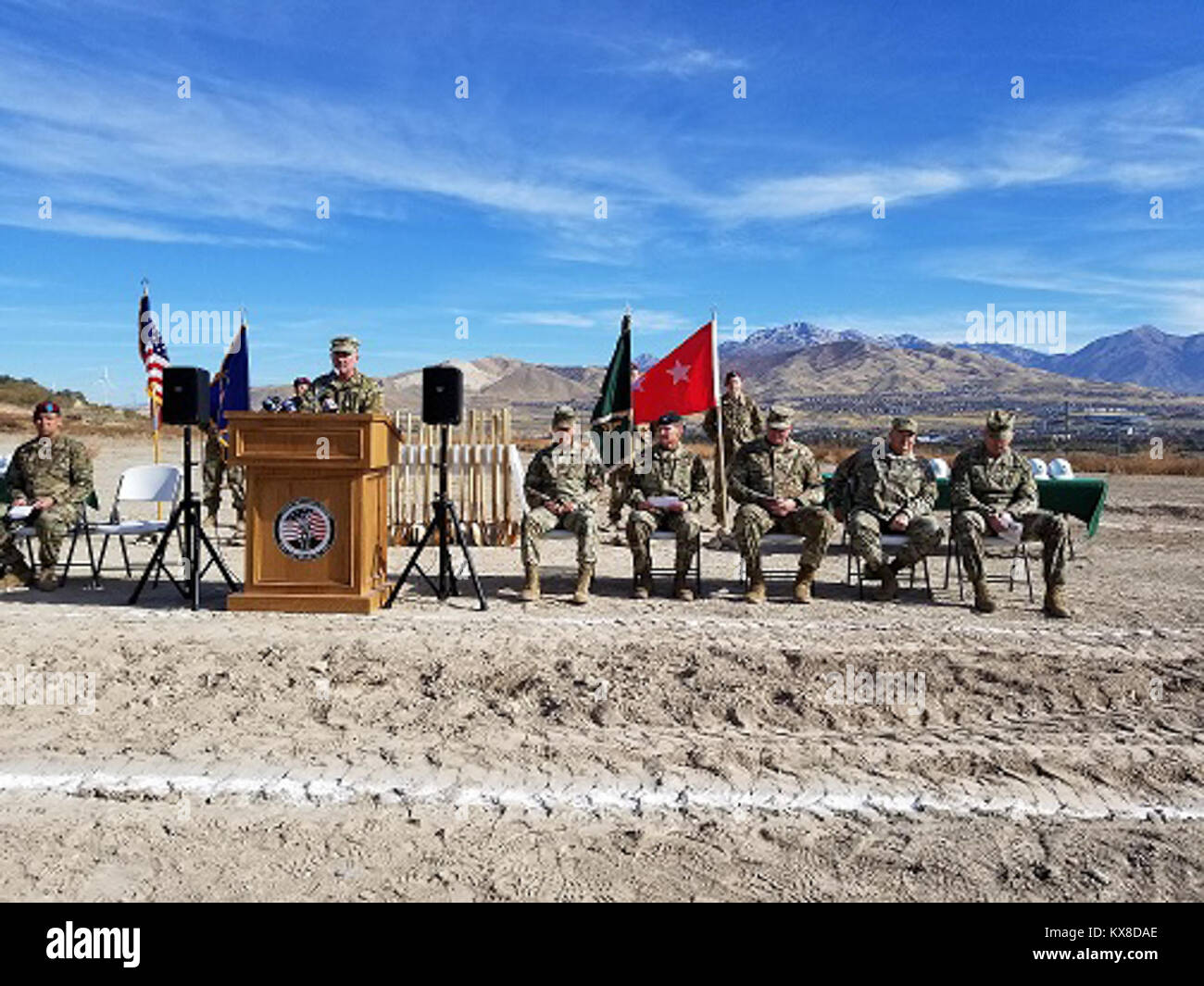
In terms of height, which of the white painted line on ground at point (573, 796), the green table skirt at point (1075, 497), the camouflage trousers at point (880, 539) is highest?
the green table skirt at point (1075, 497)

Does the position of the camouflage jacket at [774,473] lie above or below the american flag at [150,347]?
below

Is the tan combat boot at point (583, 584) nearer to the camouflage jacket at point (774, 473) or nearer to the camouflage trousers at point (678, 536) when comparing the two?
the camouflage trousers at point (678, 536)

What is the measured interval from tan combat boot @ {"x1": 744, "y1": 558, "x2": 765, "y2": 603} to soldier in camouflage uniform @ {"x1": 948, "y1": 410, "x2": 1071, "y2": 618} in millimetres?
1645

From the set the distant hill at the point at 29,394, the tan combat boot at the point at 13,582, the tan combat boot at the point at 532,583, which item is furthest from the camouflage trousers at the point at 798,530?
the distant hill at the point at 29,394

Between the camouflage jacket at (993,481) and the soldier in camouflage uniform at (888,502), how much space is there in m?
0.26

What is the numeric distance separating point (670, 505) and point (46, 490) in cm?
573

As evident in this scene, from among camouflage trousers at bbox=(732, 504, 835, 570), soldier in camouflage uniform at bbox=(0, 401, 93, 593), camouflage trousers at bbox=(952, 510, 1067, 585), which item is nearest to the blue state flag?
soldier in camouflage uniform at bbox=(0, 401, 93, 593)

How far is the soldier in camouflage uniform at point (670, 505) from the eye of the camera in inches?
351

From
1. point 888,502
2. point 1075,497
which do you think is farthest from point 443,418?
point 1075,497

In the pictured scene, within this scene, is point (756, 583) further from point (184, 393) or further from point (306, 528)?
point (184, 393)

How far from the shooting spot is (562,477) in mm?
9297

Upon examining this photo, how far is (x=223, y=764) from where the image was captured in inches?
201

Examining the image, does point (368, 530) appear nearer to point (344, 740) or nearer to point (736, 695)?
point (344, 740)
